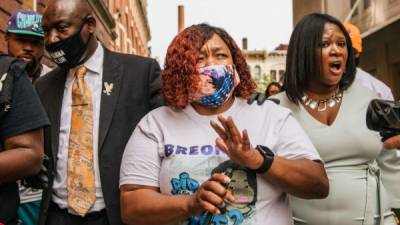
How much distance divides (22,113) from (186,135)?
662mm

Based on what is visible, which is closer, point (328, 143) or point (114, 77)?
point (328, 143)

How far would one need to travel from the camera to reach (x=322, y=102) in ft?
9.70

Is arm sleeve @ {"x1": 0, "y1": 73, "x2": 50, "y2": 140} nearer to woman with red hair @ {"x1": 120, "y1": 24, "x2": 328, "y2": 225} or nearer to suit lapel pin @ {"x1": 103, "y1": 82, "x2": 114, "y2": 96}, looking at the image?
woman with red hair @ {"x1": 120, "y1": 24, "x2": 328, "y2": 225}

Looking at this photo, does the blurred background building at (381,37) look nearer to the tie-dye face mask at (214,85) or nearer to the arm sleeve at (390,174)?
the arm sleeve at (390,174)

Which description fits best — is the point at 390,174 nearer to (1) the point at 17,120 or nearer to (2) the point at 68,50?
(2) the point at 68,50

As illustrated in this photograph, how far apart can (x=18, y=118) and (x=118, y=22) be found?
22598 millimetres

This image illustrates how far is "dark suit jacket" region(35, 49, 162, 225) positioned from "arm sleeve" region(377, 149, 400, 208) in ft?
4.28

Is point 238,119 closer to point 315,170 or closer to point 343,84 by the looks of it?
point 315,170

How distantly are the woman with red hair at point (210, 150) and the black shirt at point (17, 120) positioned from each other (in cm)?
40

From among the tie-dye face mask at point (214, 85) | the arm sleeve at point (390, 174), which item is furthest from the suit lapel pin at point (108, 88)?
the arm sleeve at point (390, 174)

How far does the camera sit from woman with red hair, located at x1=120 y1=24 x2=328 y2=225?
2.02 m

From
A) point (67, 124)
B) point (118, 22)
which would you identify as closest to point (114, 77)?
point (67, 124)

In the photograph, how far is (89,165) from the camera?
273cm

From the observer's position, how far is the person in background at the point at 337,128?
8.95 ft
